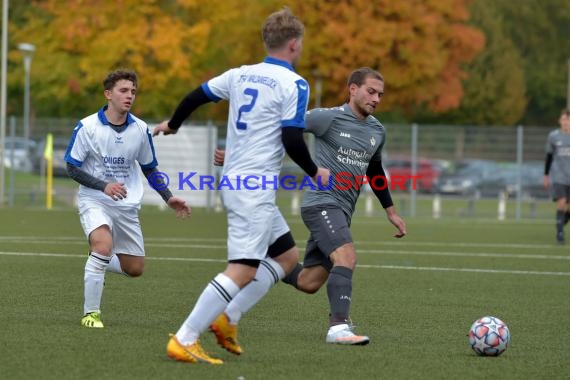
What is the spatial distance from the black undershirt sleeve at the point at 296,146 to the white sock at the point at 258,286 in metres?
0.86

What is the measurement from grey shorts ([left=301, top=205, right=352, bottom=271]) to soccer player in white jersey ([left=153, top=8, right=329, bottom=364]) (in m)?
1.61

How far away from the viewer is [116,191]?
9391 mm

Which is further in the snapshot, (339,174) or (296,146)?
(339,174)

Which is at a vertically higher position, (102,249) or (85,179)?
(85,179)

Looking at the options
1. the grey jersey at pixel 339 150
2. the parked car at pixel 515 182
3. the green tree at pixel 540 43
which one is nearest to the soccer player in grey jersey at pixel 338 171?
the grey jersey at pixel 339 150

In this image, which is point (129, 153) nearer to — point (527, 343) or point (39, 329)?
point (39, 329)

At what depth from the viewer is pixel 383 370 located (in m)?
7.76

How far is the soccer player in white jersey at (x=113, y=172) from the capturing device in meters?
9.91

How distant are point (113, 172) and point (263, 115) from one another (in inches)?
110

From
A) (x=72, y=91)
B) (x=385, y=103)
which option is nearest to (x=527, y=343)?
(x=72, y=91)

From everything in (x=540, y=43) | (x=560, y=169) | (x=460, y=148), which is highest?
(x=540, y=43)

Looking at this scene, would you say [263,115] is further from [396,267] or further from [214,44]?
[214,44]

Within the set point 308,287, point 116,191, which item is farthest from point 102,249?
point 308,287

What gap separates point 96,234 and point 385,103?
3468 cm
